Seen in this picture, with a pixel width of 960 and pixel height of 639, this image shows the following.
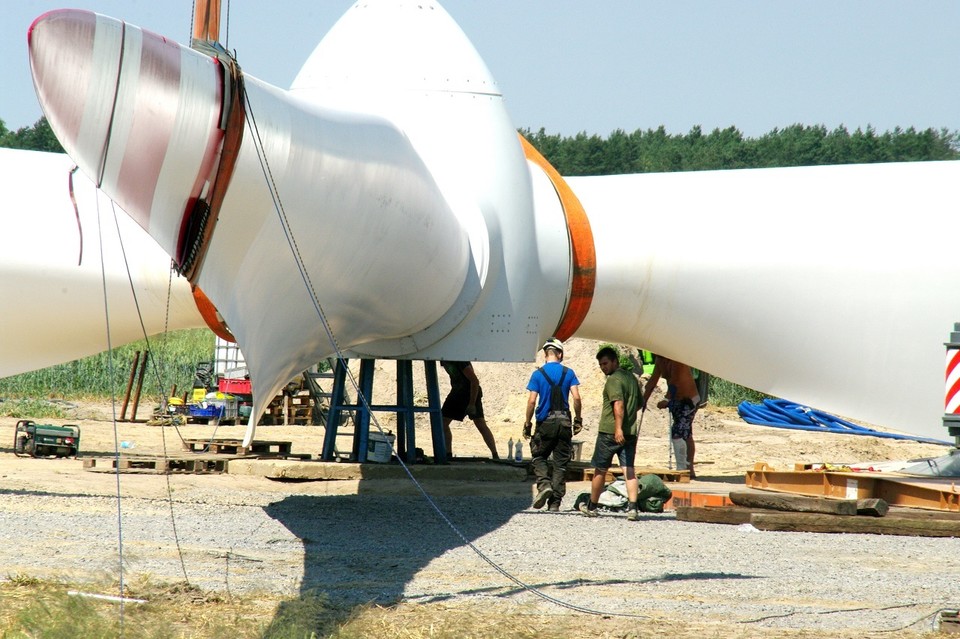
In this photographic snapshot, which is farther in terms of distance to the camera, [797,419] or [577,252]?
[797,419]

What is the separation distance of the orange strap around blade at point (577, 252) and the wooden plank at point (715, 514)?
7.82 ft

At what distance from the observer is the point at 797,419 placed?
22.2m

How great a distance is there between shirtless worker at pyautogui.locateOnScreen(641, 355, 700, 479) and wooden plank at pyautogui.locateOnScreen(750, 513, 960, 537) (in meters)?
3.38

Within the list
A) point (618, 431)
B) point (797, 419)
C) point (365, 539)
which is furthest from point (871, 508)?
point (797, 419)

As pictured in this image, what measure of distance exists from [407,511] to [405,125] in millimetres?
3266

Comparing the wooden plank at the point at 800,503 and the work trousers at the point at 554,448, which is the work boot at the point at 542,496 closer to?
the work trousers at the point at 554,448

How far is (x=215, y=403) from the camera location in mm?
20109

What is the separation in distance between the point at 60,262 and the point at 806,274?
6784 millimetres

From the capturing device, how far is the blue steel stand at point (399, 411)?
12.4m

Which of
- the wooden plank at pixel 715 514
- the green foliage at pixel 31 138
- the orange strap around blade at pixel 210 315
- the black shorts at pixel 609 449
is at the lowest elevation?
the wooden plank at pixel 715 514

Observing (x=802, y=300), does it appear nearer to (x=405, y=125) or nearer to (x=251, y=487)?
(x=405, y=125)

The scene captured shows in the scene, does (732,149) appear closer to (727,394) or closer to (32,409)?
(727,394)

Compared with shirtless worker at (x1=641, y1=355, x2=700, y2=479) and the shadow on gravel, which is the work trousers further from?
shirtless worker at (x1=641, y1=355, x2=700, y2=479)

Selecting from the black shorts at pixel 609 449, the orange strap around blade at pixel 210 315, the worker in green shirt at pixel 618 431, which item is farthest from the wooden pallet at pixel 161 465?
the black shorts at pixel 609 449
